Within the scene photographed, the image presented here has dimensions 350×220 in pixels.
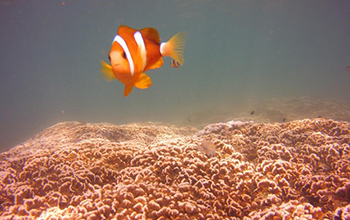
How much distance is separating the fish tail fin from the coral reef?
1.93 meters

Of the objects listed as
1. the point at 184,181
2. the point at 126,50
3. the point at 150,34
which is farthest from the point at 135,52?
the point at 184,181

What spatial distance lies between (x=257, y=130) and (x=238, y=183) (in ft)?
8.63

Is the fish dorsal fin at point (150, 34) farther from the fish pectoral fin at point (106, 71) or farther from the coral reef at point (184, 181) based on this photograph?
the coral reef at point (184, 181)

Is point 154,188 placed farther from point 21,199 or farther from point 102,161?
point 21,199

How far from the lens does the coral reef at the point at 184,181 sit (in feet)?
7.99

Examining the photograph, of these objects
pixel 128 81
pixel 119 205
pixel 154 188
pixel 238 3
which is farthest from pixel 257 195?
pixel 238 3

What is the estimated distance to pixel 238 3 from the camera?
147ft

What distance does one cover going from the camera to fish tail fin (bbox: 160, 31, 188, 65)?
1.64m

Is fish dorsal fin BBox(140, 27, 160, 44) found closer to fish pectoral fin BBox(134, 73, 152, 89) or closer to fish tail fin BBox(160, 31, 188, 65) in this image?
fish tail fin BBox(160, 31, 188, 65)

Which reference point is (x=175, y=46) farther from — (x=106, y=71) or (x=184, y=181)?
(x=184, y=181)

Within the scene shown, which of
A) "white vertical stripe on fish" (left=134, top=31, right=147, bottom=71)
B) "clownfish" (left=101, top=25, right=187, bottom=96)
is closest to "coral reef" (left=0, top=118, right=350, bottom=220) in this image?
"clownfish" (left=101, top=25, right=187, bottom=96)

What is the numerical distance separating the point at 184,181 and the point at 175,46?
215cm

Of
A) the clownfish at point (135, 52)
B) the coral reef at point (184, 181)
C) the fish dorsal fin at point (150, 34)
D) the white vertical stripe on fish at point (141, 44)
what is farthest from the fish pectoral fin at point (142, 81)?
the coral reef at point (184, 181)

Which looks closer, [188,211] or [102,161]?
[188,211]
